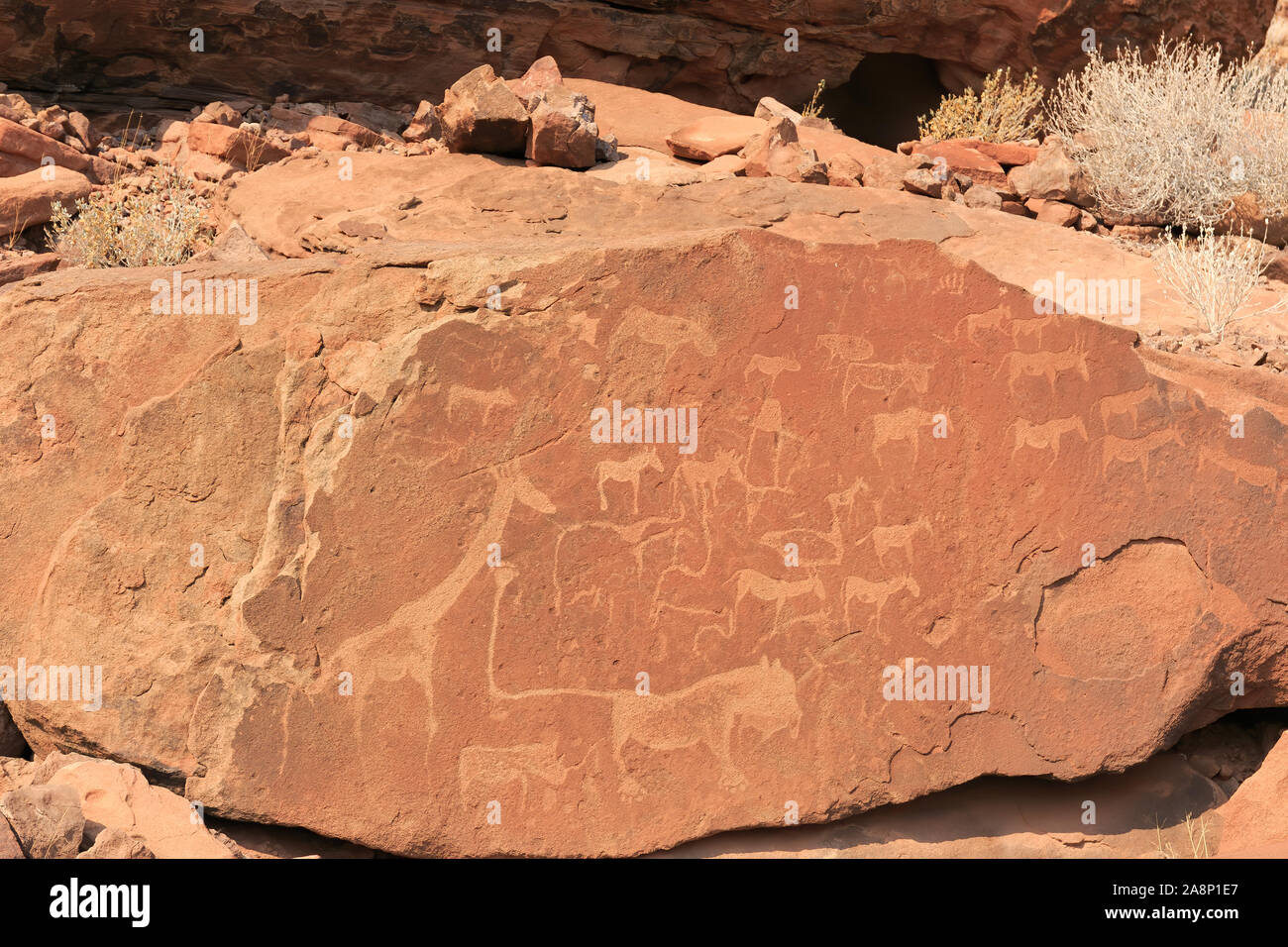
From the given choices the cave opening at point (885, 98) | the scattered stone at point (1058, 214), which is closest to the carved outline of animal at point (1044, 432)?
the scattered stone at point (1058, 214)

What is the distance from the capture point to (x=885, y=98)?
333 inches

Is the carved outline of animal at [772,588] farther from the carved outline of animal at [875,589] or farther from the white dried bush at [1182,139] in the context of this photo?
the white dried bush at [1182,139]

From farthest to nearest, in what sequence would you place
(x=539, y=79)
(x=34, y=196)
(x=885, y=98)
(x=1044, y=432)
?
(x=885, y=98)
(x=539, y=79)
(x=34, y=196)
(x=1044, y=432)

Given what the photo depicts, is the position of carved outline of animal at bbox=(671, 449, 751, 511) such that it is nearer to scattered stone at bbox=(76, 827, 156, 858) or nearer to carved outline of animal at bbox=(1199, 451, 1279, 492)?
carved outline of animal at bbox=(1199, 451, 1279, 492)

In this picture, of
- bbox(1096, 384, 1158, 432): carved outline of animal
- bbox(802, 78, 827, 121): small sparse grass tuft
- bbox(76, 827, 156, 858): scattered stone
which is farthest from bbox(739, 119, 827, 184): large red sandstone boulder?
bbox(76, 827, 156, 858): scattered stone

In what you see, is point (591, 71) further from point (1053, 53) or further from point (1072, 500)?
point (1072, 500)

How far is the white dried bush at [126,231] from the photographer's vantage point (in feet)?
16.7

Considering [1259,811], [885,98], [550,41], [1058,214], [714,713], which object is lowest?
[1259,811]

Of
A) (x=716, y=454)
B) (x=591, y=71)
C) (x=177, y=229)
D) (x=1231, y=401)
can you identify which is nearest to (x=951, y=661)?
(x=716, y=454)

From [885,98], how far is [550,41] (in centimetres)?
255

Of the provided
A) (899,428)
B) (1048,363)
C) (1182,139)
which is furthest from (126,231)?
(1182,139)

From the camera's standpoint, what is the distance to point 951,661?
329cm

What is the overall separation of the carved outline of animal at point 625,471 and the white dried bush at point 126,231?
2.60 metres

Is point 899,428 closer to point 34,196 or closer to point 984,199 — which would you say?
point 984,199
